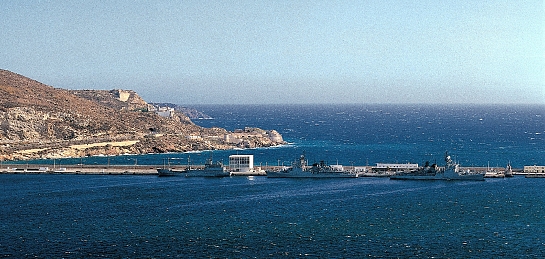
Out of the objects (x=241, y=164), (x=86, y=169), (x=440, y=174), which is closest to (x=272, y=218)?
(x=440, y=174)

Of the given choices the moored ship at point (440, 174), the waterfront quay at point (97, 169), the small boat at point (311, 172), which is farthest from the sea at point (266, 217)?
the waterfront quay at point (97, 169)

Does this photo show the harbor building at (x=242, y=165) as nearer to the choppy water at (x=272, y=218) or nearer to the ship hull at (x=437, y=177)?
the choppy water at (x=272, y=218)

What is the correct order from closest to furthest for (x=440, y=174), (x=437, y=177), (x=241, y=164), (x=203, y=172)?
(x=437, y=177), (x=440, y=174), (x=203, y=172), (x=241, y=164)

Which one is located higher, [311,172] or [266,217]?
[311,172]

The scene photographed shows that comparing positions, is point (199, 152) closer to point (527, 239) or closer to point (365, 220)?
point (365, 220)

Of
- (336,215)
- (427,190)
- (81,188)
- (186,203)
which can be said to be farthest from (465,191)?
(81,188)

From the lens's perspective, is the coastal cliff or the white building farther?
the coastal cliff

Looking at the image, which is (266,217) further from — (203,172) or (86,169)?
(86,169)

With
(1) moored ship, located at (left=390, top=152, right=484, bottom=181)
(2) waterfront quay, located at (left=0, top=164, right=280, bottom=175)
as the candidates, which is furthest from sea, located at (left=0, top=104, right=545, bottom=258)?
(2) waterfront quay, located at (left=0, top=164, right=280, bottom=175)

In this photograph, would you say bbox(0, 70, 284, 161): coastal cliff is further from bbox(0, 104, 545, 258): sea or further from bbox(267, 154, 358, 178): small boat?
bbox(267, 154, 358, 178): small boat
